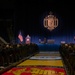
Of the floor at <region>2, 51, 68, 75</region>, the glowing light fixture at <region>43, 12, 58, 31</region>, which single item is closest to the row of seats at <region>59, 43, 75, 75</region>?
the floor at <region>2, 51, 68, 75</region>

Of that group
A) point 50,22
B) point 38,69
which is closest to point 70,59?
point 38,69

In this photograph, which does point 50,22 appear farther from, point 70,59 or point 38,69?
point 70,59

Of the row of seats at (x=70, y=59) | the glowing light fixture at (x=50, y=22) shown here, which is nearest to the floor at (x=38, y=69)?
the row of seats at (x=70, y=59)

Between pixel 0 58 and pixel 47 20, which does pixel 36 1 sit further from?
pixel 0 58

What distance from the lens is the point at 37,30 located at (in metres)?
31.8

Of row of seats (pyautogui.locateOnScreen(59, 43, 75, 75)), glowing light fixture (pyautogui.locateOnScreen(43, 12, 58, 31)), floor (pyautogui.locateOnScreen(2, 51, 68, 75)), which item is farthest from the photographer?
glowing light fixture (pyautogui.locateOnScreen(43, 12, 58, 31))

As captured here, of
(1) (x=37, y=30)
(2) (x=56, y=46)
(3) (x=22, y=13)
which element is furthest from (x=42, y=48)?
(3) (x=22, y=13)

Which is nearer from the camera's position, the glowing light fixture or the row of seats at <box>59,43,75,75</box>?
the row of seats at <box>59,43,75,75</box>

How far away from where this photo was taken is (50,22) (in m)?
32.1

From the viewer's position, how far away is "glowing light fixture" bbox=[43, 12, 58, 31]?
31825 mm

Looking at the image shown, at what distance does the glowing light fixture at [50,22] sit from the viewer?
3183 centimetres

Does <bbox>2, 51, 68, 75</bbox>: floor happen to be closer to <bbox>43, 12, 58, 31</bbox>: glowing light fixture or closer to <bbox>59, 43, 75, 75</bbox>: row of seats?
<bbox>59, 43, 75, 75</bbox>: row of seats

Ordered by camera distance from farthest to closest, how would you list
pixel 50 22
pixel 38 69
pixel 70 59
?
pixel 50 22, pixel 38 69, pixel 70 59

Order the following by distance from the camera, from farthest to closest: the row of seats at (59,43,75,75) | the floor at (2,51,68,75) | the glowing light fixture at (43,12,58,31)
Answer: the glowing light fixture at (43,12,58,31) < the floor at (2,51,68,75) < the row of seats at (59,43,75,75)
